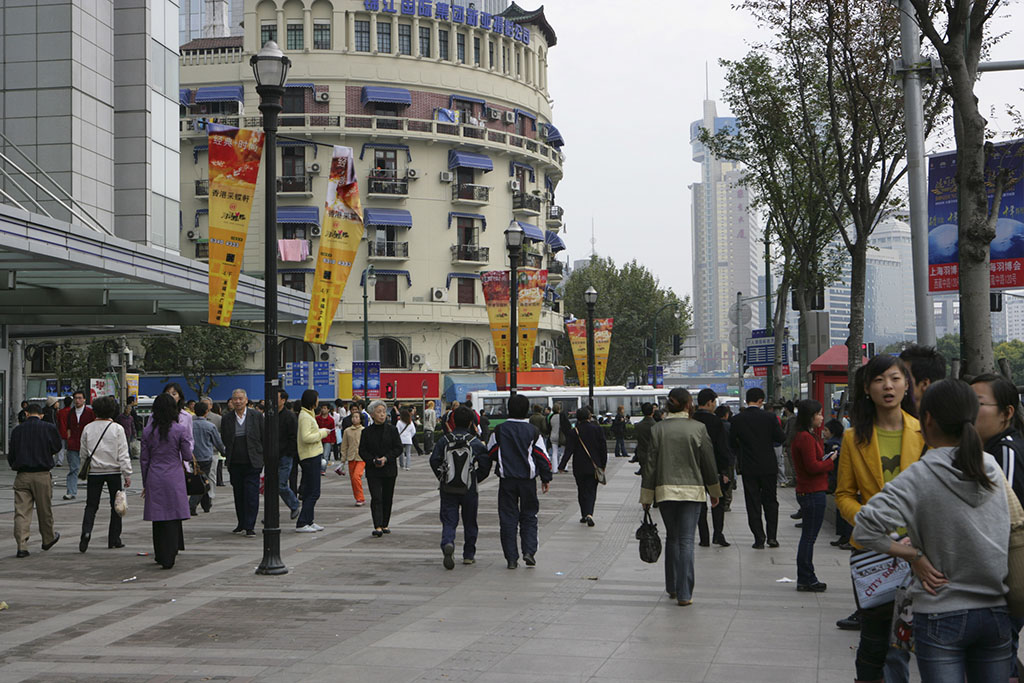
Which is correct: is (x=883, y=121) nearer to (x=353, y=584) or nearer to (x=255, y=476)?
(x=255, y=476)

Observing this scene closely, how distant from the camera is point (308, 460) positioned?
1499 centimetres

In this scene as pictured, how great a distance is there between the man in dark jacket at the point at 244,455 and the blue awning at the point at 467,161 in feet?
153

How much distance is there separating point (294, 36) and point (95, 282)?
3924 cm

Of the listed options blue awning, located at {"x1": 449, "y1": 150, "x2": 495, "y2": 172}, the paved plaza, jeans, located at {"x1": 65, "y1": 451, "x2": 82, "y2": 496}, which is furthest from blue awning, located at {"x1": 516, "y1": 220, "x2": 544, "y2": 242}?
the paved plaza

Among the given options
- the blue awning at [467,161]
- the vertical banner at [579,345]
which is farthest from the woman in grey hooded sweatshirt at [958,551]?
the blue awning at [467,161]

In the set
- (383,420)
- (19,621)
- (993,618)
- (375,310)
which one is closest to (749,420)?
(383,420)

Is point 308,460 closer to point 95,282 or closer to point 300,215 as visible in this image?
point 95,282

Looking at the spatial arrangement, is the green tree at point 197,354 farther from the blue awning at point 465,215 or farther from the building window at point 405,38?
the building window at point 405,38

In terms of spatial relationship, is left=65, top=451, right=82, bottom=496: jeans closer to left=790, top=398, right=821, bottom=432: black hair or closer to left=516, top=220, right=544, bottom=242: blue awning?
left=790, top=398, right=821, bottom=432: black hair

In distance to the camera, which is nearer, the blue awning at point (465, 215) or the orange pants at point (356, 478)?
the orange pants at point (356, 478)

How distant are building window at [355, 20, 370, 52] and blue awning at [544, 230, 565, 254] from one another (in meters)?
15.7

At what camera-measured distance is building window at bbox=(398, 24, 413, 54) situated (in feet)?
199

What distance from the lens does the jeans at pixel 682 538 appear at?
9219 mm

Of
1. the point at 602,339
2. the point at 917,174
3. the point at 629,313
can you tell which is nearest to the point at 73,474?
the point at 917,174
